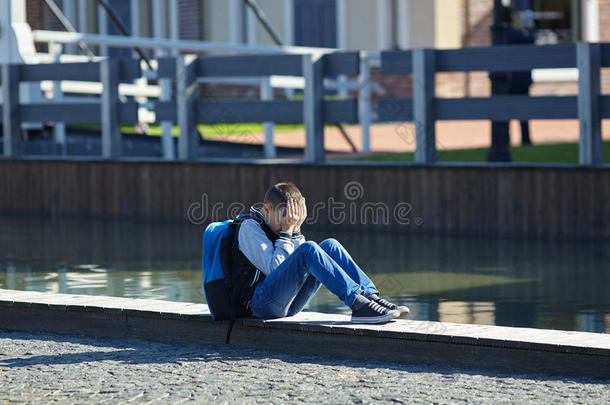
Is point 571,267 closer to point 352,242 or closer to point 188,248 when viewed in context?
point 352,242

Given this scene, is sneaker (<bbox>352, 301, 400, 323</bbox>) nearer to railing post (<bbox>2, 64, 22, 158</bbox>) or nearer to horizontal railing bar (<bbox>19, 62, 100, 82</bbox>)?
horizontal railing bar (<bbox>19, 62, 100, 82</bbox>)

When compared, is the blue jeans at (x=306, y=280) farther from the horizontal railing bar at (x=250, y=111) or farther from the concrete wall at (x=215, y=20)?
the concrete wall at (x=215, y=20)

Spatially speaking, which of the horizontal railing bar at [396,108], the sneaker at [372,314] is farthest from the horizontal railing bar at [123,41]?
the sneaker at [372,314]

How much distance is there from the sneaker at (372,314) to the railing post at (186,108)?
284 inches

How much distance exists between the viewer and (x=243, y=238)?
6.31 metres

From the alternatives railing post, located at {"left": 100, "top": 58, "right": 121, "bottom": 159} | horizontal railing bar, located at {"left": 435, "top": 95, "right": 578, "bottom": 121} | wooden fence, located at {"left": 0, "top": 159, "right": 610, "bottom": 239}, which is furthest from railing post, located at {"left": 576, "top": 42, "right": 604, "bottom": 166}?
railing post, located at {"left": 100, "top": 58, "right": 121, "bottom": 159}

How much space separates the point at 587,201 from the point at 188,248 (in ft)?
10.8

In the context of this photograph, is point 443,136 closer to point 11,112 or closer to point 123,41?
point 123,41

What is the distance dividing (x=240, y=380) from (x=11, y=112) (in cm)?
951

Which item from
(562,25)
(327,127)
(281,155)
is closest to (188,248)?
(281,155)

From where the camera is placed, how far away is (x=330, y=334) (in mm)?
6227

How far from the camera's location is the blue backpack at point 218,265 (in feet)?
20.9

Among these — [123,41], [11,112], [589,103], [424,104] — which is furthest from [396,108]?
[123,41]

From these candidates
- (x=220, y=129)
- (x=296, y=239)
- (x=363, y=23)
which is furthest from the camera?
(x=363, y=23)
